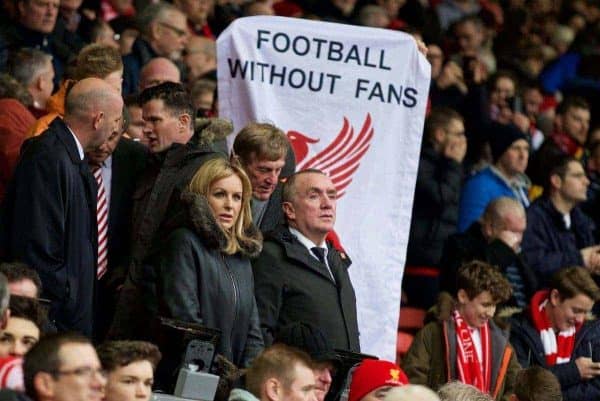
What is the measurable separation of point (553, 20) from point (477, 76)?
403cm

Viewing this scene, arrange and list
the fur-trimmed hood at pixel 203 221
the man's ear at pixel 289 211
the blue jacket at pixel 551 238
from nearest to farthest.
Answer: the fur-trimmed hood at pixel 203 221, the man's ear at pixel 289 211, the blue jacket at pixel 551 238

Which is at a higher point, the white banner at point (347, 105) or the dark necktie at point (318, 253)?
the white banner at point (347, 105)

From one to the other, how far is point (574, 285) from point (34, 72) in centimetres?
350

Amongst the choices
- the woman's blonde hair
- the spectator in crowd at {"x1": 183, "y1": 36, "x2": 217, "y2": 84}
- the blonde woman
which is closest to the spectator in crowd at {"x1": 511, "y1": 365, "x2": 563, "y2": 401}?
the blonde woman

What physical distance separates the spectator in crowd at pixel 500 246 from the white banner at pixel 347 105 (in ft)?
4.82

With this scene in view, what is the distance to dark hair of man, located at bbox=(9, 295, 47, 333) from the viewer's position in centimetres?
720

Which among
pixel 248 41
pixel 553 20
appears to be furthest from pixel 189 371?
pixel 553 20

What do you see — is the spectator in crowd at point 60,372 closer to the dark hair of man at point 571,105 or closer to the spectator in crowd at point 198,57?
the spectator in crowd at point 198,57

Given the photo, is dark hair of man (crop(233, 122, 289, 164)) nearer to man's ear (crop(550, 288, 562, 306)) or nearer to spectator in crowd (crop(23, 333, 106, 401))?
man's ear (crop(550, 288, 562, 306))

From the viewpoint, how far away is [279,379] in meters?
7.56

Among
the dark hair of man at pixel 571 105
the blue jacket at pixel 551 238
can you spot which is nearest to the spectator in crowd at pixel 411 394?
the blue jacket at pixel 551 238

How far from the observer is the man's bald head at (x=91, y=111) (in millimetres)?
8500

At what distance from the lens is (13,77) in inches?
411

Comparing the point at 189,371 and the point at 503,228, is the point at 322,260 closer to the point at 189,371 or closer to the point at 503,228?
the point at 189,371
